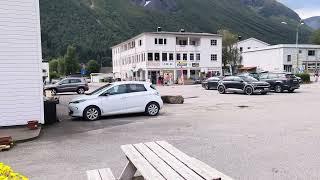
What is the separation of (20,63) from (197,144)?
7302 mm

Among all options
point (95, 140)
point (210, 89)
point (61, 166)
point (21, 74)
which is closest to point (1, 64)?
point (21, 74)

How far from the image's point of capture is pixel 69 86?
36.3 m

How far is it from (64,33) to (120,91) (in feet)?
450

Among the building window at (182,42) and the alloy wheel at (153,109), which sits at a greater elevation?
the building window at (182,42)

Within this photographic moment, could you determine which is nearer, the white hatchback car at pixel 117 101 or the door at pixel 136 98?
the white hatchback car at pixel 117 101

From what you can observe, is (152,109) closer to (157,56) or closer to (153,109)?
(153,109)

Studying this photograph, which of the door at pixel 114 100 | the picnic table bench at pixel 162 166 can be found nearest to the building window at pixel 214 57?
the door at pixel 114 100

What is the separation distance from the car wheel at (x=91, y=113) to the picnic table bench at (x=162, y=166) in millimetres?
9378

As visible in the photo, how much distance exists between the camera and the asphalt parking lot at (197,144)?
7352 millimetres

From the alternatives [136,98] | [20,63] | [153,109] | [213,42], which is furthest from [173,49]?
[20,63]

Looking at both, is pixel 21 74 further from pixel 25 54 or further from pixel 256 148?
pixel 256 148

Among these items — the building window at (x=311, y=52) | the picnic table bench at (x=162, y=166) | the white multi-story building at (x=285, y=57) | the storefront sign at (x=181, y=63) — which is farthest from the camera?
the building window at (x=311, y=52)

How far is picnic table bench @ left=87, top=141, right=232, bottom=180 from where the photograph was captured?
405cm

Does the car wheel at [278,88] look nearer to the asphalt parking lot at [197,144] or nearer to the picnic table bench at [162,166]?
the asphalt parking lot at [197,144]
